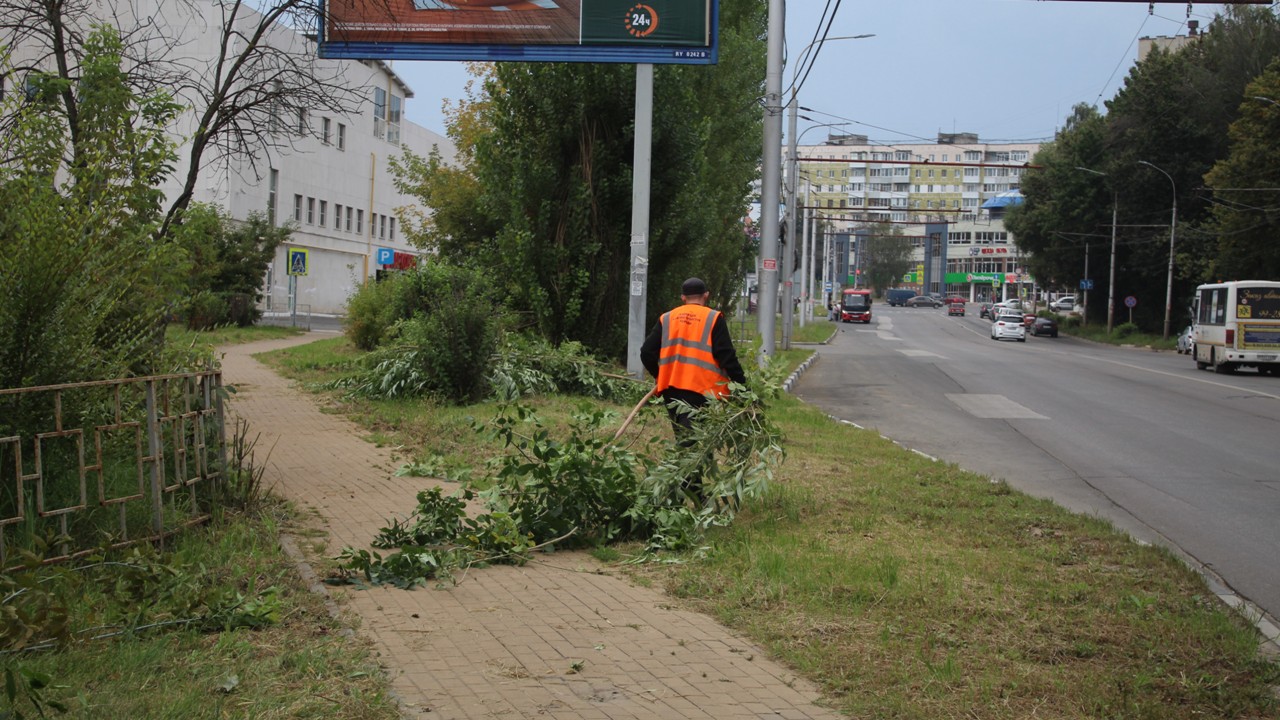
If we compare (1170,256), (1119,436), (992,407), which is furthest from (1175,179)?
(1119,436)

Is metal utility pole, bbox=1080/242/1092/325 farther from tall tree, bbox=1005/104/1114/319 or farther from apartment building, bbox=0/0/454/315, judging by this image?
apartment building, bbox=0/0/454/315

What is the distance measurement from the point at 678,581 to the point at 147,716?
3.15 meters

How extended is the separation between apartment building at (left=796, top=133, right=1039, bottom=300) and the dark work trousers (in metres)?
120

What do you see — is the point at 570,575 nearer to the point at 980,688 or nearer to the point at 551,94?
the point at 980,688

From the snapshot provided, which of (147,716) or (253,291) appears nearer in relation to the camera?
(147,716)

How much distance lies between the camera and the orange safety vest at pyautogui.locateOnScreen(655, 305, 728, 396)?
8086 millimetres

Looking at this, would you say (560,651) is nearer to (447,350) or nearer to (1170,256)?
(447,350)

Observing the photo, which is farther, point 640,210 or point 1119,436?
point 640,210

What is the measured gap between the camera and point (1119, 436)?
48.6ft

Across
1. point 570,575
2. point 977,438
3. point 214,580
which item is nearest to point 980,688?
point 570,575

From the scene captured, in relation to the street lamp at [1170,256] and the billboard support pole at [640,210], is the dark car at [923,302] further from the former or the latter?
the billboard support pole at [640,210]

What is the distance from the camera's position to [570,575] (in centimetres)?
655

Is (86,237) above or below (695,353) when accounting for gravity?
above

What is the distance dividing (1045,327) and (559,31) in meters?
56.4
